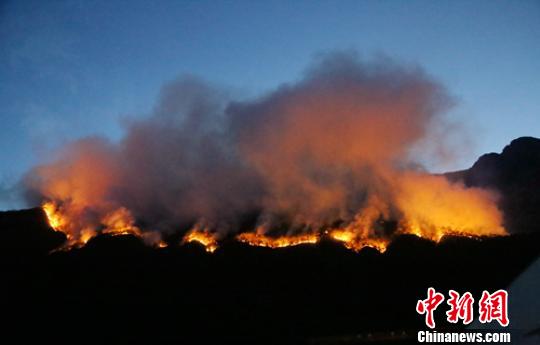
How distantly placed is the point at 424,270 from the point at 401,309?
20.1 feet

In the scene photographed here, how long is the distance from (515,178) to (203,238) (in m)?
46.4

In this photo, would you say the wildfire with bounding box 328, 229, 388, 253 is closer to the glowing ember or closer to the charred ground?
the charred ground

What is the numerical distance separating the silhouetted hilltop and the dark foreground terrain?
1842 centimetres

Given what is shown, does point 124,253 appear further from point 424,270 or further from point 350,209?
point 424,270

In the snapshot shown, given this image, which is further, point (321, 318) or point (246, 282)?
point (246, 282)

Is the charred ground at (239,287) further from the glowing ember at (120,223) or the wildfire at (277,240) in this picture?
the glowing ember at (120,223)

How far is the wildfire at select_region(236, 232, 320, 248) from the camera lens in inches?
1921

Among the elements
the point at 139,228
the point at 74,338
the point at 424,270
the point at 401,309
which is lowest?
the point at 74,338

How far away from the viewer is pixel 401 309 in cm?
3681

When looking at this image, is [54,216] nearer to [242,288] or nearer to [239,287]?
[239,287]

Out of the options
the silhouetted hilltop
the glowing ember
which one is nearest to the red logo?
the silhouetted hilltop

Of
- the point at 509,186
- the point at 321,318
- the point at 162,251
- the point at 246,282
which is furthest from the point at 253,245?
the point at 509,186

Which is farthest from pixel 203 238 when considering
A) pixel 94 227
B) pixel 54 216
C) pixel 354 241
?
pixel 54 216

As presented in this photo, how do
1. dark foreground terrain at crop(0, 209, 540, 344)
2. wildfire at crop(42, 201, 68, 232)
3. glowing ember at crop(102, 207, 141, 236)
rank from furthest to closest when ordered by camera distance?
wildfire at crop(42, 201, 68, 232) → glowing ember at crop(102, 207, 141, 236) → dark foreground terrain at crop(0, 209, 540, 344)
